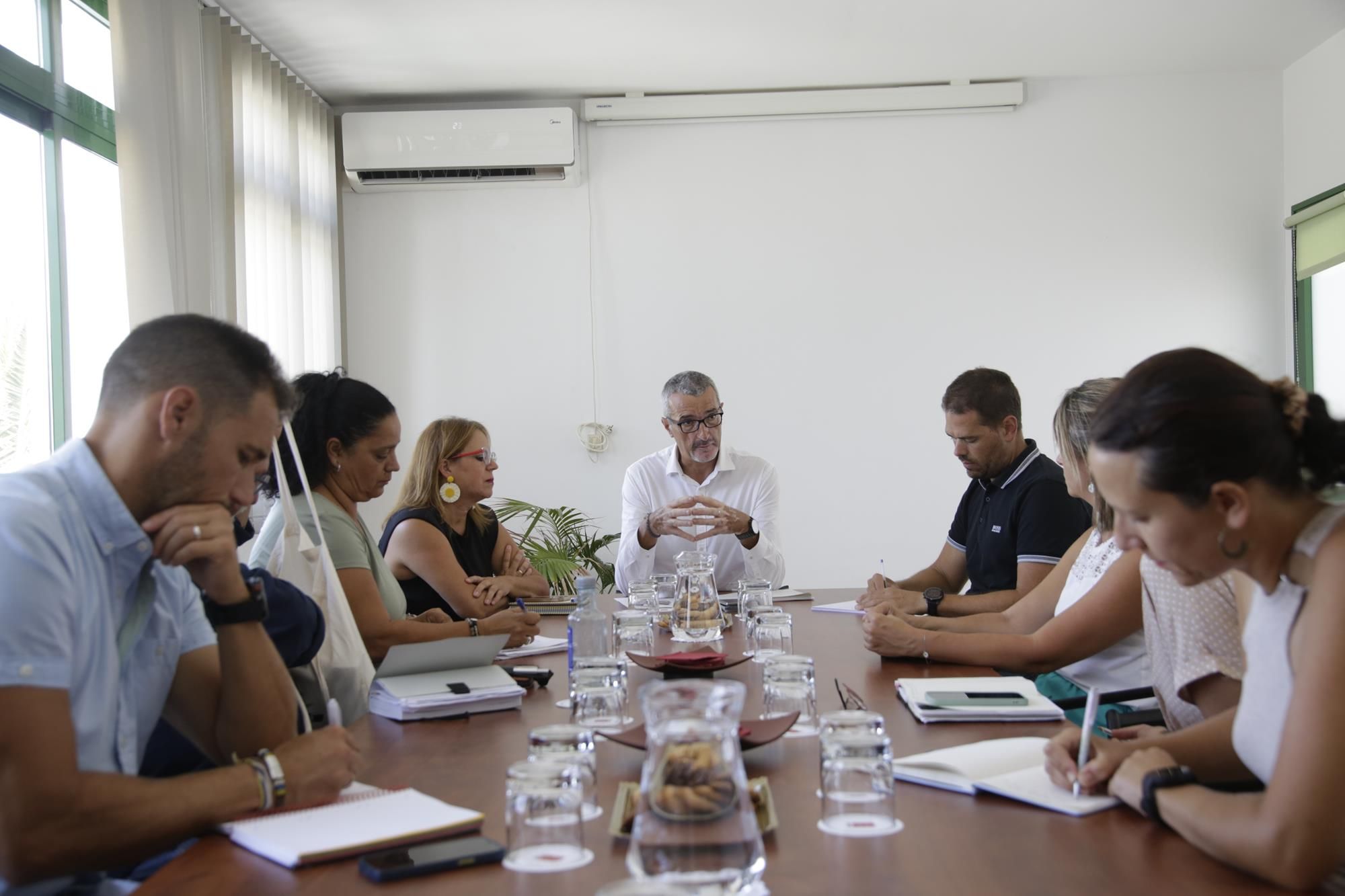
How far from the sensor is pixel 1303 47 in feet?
19.0

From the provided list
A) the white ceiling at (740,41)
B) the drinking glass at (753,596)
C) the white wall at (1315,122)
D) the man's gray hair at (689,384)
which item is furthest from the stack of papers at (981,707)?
the white wall at (1315,122)

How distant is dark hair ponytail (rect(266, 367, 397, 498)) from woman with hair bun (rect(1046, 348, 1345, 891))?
1940 mm

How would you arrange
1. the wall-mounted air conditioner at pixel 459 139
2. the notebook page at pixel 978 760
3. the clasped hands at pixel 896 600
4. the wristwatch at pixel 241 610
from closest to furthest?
the notebook page at pixel 978 760, the wristwatch at pixel 241 610, the clasped hands at pixel 896 600, the wall-mounted air conditioner at pixel 459 139

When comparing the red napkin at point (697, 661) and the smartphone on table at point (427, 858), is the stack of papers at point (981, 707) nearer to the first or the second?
the red napkin at point (697, 661)

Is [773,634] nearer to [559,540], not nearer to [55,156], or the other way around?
[55,156]

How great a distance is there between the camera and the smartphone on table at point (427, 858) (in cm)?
126

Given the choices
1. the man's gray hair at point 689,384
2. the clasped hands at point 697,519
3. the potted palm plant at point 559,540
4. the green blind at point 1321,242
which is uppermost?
the green blind at point 1321,242

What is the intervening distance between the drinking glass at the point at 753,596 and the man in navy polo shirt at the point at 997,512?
0.42 metres

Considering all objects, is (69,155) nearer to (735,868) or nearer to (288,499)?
(288,499)

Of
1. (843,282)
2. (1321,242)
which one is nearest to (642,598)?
(843,282)

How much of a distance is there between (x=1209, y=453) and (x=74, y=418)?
4.01 meters

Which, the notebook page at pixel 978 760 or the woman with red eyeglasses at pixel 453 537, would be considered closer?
the notebook page at pixel 978 760

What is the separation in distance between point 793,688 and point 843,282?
4.55 meters

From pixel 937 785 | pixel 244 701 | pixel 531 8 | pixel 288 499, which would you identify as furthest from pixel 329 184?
pixel 937 785
